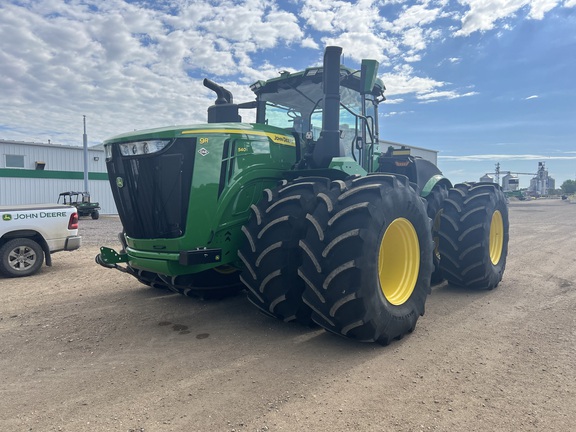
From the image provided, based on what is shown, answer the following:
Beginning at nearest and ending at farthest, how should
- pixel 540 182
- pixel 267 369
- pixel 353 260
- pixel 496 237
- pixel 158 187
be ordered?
pixel 267 369
pixel 353 260
pixel 158 187
pixel 496 237
pixel 540 182

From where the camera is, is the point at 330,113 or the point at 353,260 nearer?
the point at 353,260

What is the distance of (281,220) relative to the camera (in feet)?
13.0

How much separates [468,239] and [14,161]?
2626 centimetres

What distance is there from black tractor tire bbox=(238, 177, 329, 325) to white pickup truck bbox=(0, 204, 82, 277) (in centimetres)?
575

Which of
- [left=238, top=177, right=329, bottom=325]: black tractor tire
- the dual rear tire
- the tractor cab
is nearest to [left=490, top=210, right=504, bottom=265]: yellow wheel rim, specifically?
the tractor cab

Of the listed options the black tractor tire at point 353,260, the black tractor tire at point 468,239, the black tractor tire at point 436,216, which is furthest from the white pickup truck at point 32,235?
the black tractor tire at point 468,239

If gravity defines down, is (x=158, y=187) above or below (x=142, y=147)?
below

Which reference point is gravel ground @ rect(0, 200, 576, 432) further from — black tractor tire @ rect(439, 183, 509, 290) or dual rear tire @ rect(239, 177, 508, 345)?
black tractor tire @ rect(439, 183, 509, 290)

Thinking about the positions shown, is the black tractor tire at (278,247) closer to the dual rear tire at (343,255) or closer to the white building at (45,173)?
the dual rear tire at (343,255)

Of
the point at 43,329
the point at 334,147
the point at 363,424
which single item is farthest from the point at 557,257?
the point at 43,329

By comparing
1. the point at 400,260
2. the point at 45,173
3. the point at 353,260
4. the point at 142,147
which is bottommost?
the point at 400,260

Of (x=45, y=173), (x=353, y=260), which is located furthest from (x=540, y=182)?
(x=353, y=260)

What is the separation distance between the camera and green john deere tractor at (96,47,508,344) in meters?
3.82

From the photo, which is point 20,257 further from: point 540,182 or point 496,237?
point 540,182
